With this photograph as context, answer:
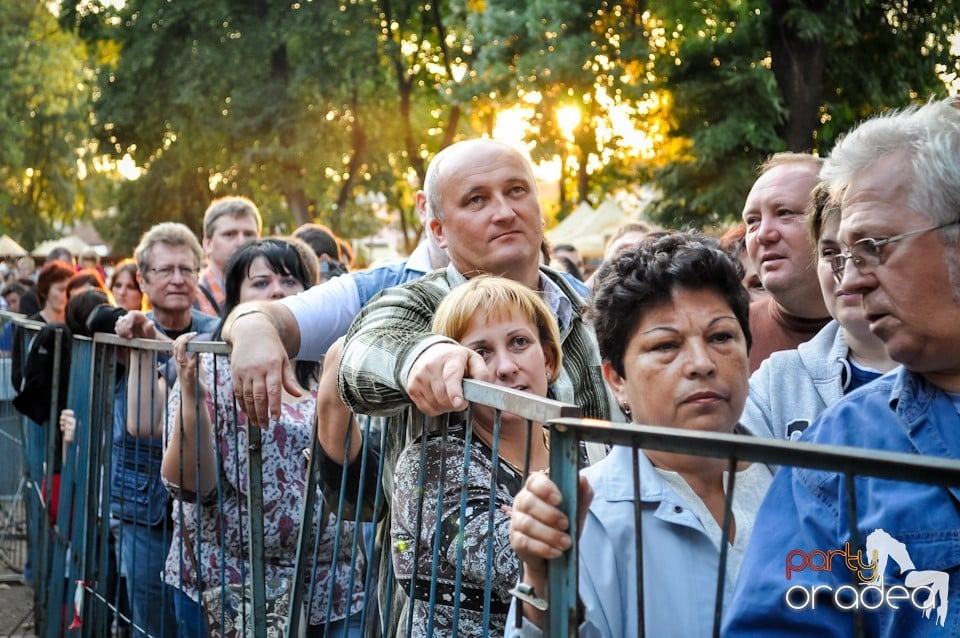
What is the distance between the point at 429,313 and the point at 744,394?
2.95ft

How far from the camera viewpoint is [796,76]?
1677 centimetres

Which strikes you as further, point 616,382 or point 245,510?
point 245,510

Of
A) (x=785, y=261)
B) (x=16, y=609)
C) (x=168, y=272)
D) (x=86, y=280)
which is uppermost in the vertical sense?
(x=86, y=280)

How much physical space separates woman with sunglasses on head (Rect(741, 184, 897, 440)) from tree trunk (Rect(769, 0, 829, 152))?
45.6ft

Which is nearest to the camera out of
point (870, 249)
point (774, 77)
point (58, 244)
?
point (870, 249)

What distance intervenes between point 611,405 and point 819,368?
544 mm

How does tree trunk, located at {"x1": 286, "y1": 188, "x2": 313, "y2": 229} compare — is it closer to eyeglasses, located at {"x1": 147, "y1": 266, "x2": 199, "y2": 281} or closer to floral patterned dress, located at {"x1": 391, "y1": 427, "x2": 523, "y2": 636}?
eyeglasses, located at {"x1": 147, "y1": 266, "x2": 199, "y2": 281}

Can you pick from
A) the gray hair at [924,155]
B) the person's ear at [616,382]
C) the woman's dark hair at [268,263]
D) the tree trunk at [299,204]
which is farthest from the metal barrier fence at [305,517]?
the tree trunk at [299,204]

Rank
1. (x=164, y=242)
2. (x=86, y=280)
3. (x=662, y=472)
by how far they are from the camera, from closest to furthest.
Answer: (x=662, y=472) < (x=164, y=242) < (x=86, y=280)

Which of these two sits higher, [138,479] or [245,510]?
[138,479]

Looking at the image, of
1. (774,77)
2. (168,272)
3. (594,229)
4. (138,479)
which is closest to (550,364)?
(138,479)

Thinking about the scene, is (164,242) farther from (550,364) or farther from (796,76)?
(796,76)

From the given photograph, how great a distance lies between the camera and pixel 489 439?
293 centimetres

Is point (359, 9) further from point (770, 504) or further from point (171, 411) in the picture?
point (770, 504)
